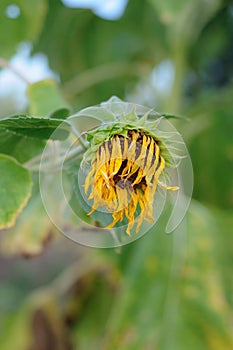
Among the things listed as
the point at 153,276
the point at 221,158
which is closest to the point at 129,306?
the point at 153,276

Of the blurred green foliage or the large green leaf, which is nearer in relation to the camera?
the large green leaf

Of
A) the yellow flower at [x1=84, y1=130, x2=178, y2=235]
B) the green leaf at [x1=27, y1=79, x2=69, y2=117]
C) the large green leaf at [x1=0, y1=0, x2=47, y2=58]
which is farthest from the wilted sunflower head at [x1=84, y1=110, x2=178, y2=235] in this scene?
the large green leaf at [x1=0, y1=0, x2=47, y2=58]

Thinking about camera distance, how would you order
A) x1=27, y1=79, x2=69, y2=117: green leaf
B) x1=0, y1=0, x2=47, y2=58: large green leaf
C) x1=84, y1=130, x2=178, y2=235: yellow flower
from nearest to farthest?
x1=84, y1=130, x2=178, y2=235: yellow flower → x1=27, y1=79, x2=69, y2=117: green leaf → x1=0, y1=0, x2=47, y2=58: large green leaf

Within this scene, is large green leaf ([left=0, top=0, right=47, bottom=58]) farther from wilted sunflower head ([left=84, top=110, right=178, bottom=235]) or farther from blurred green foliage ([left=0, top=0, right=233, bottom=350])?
wilted sunflower head ([left=84, top=110, right=178, bottom=235])

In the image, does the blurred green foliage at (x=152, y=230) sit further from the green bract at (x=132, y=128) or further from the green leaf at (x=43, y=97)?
the green bract at (x=132, y=128)

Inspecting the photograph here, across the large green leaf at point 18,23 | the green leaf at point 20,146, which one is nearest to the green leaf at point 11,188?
the green leaf at point 20,146

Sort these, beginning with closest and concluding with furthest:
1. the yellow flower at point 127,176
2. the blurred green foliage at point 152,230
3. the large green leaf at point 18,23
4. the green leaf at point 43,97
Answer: the yellow flower at point 127,176, the green leaf at point 43,97, the large green leaf at point 18,23, the blurred green foliage at point 152,230

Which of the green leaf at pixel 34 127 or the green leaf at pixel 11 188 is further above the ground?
the green leaf at pixel 34 127
